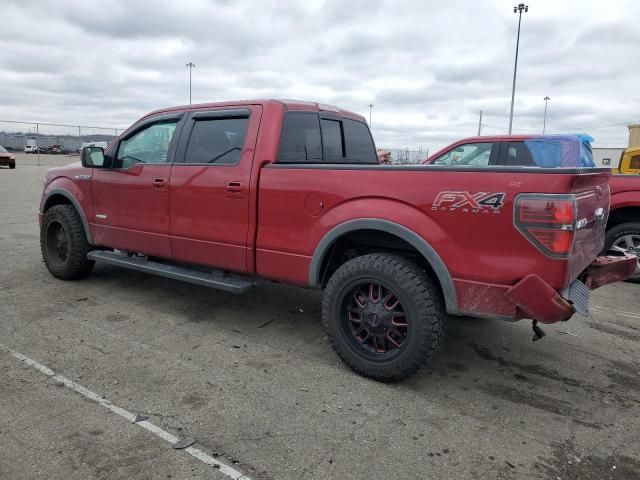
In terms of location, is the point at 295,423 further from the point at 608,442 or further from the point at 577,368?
the point at 577,368

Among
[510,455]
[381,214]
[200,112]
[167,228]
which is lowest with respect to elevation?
[510,455]

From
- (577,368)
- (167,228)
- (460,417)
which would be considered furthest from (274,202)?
(577,368)

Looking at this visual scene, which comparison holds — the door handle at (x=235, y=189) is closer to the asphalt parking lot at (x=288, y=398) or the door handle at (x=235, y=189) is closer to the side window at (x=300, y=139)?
the side window at (x=300, y=139)

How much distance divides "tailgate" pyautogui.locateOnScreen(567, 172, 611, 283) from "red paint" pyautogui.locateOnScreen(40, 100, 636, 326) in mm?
15

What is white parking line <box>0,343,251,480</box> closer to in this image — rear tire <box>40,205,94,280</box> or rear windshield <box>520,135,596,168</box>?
rear tire <box>40,205,94,280</box>

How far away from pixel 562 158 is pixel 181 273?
498cm

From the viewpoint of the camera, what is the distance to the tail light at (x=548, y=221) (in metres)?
2.73

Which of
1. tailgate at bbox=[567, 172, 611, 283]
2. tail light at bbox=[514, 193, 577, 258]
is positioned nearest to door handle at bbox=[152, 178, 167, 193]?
tail light at bbox=[514, 193, 577, 258]

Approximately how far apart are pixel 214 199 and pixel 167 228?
27.2 inches

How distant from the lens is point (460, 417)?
3.00m

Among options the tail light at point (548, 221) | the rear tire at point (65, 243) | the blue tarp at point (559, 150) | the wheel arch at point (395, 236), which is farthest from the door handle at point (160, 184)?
the blue tarp at point (559, 150)

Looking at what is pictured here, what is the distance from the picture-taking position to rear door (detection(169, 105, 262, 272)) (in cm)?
402

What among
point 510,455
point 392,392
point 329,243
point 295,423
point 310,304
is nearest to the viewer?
point 510,455

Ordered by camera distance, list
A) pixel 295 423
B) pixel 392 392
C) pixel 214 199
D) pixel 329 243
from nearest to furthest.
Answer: pixel 295 423
pixel 392 392
pixel 329 243
pixel 214 199
